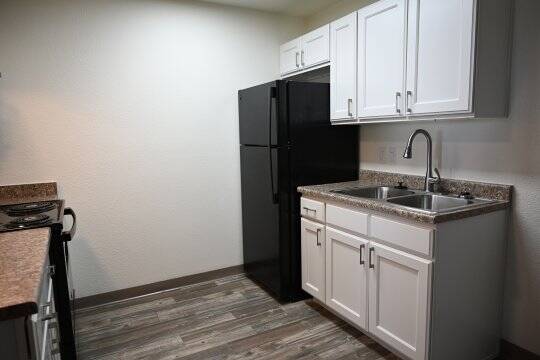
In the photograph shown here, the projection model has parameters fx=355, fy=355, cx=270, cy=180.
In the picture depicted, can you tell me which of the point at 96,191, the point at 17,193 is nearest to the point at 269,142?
the point at 96,191

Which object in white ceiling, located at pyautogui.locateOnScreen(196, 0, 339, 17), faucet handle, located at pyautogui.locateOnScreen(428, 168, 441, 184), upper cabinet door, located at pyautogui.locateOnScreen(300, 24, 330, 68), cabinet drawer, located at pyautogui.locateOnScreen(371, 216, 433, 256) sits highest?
white ceiling, located at pyautogui.locateOnScreen(196, 0, 339, 17)

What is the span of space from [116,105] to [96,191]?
0.67m

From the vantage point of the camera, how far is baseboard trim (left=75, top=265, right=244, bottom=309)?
9.03 ft

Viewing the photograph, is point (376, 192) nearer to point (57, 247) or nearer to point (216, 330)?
point (216, 330)

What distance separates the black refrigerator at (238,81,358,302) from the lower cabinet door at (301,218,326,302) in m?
0.12

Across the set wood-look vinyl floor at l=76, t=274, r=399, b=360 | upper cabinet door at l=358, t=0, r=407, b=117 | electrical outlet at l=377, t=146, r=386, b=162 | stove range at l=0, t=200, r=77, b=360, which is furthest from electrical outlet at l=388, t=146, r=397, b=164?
stove range at l=0, t=200, r=77, b=360

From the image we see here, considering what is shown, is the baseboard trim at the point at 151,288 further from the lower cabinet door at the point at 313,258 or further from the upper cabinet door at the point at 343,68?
the upper cabinet door at the point at 343,68

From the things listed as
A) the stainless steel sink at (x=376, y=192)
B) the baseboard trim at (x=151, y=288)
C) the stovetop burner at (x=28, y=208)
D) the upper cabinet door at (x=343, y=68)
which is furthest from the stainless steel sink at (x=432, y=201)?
the stovetop burner at (x=28, y=208)

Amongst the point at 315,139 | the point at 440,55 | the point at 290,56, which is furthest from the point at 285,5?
the point at 440,55

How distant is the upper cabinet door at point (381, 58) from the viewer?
202cm

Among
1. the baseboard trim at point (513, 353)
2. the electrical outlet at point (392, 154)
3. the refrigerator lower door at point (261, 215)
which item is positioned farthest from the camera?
the refrigerator lower door at point (261, 215)

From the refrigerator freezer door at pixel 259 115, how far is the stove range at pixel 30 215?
4.70ft

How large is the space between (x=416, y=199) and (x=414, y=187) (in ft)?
0.65

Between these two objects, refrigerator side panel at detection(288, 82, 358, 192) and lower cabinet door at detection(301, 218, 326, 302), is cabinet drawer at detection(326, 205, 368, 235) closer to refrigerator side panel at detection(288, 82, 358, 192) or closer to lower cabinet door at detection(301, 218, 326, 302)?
lower cabinet door at detection(301, 218, 326, 302)
